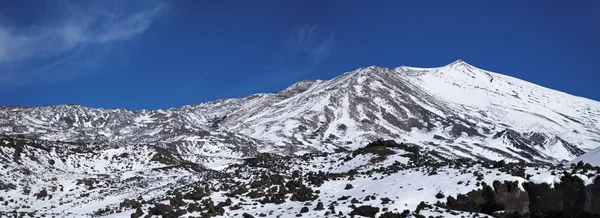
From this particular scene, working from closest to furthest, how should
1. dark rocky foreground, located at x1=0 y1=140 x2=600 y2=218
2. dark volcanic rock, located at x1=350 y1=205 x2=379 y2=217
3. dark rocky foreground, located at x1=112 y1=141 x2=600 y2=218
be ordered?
dark volcanic rock, located at x1=350 y1=205 x2=379 y2=217 → dark rocky foreground, located at x1=112 y1=141 x2=600 y2=218 → dark rocky foreground, located at x1=0 y1=140 x2=600 y2=218

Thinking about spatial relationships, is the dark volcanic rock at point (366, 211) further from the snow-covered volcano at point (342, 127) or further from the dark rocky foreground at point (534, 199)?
the snow-covered volcano at point (342, 127)

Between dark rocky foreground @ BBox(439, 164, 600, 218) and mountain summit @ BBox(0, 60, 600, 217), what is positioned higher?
mountain summit @ BBox(0, 60, 600, 217)

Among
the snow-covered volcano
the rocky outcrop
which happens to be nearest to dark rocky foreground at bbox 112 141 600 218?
the rocky outcrop

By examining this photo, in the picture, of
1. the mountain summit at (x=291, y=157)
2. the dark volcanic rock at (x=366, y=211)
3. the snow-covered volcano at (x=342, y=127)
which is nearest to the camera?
the dark volcanic rock at (x=366, y=211)

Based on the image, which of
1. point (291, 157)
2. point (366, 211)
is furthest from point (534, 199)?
point (291, 157)

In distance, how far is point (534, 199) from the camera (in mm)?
23719

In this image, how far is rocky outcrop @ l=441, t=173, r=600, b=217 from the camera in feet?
74.5

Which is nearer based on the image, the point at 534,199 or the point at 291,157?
the point at 534,199

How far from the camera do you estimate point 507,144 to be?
498 feet

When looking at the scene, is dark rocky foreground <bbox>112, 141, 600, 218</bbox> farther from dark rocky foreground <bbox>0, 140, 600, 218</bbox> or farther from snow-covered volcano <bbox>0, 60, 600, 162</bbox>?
snow-covered volcano <bbox>0, 60, 600, 162</bbox>

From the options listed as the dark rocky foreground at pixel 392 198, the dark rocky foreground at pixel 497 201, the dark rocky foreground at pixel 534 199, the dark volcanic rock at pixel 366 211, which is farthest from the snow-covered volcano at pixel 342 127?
the dark volcanic rock at pixel 366 211

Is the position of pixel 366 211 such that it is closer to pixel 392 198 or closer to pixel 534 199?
pixel 392 198

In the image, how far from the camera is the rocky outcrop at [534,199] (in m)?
22.7

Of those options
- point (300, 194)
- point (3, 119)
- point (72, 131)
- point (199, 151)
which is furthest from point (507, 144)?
point (3, 119)
